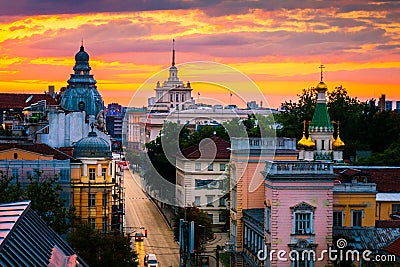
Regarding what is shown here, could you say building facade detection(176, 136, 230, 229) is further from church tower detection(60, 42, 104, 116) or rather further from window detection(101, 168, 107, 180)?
window detection(101, 168, 107, 180)

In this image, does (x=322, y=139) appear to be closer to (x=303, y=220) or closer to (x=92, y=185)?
(x=92, y=185)

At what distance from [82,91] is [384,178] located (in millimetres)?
46997

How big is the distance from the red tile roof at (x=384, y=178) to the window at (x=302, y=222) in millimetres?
7988

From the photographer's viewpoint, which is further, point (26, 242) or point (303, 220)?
point (303, 220)

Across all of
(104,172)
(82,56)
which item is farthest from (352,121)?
(104,172)

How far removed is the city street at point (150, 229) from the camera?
59.8 metres

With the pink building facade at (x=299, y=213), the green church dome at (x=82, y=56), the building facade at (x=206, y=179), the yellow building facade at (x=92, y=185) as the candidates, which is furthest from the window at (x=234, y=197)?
the green church dome at (x=82, y=56)

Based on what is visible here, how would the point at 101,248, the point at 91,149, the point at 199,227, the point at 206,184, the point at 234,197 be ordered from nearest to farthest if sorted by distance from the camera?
the point at 101,248
the point at 234,197
the point at 91,149
the point at 199,227
the point at 206,184

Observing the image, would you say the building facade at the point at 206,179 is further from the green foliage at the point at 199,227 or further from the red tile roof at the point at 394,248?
the red tile roof at the point at 394,248

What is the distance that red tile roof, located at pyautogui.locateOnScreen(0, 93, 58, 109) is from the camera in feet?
289

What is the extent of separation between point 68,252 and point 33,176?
24162 millimetres

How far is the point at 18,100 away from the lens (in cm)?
9094

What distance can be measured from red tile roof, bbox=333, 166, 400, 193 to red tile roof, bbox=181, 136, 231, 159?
74.2 ft

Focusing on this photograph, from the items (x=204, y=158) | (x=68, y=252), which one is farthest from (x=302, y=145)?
(x=68, y=252)
